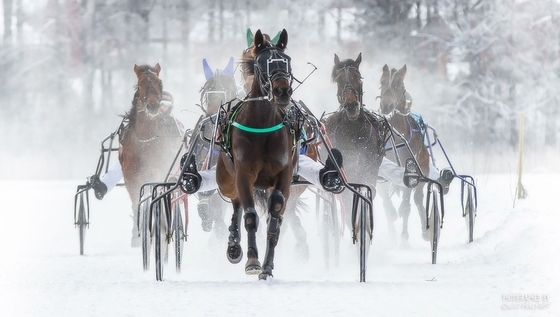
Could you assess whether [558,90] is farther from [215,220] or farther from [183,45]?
[215,220]

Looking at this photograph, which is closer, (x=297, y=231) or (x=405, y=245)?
(x=297, y=231)

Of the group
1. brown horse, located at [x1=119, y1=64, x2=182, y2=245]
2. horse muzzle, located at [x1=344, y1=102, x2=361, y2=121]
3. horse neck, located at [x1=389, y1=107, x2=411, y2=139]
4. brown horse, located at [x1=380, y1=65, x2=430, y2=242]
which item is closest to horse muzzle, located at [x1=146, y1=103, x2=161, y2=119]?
brown horse, located at [x1=119, y1=64, x2=182, y2=245]

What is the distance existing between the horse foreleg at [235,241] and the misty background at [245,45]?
20.9 meters

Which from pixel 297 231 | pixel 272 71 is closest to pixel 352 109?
pixel 297 231

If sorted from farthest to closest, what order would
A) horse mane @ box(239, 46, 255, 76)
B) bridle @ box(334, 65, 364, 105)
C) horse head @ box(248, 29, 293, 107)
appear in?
bridle @ box(334, 65, 364, 105), horse mane @ box(239, 46, 255, 76), horse head @ box(248, 29, 293, 107)

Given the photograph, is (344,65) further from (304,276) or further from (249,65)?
(249,65)

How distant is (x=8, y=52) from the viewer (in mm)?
30562

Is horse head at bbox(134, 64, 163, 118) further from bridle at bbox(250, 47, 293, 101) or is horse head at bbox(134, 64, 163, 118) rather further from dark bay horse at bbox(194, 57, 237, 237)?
bridle at bbox(250, 47, 293, 101)

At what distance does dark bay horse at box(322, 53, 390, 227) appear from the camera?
10.4 m

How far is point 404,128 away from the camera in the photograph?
1250cm

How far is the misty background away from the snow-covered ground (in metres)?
14.4

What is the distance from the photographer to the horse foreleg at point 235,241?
7.34m

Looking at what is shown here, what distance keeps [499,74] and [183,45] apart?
10614mm

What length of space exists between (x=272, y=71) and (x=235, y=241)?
156 centimetres
